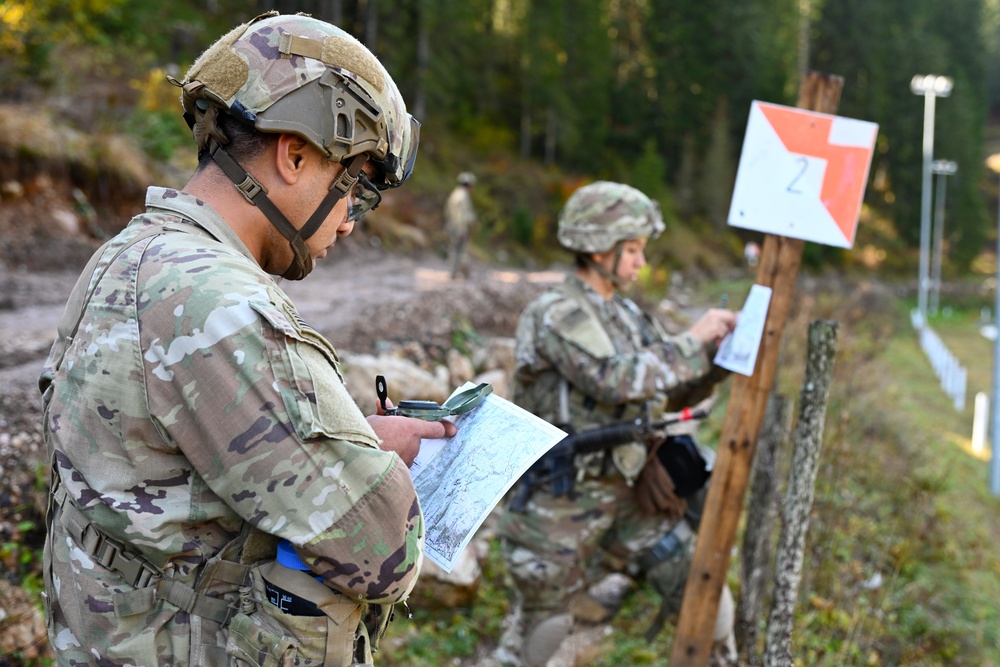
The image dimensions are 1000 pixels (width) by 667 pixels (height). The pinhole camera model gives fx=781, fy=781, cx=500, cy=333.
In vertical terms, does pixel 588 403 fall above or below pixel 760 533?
above

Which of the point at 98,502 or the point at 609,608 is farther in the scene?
the point at 609,608

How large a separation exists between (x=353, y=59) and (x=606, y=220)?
7.33 ft

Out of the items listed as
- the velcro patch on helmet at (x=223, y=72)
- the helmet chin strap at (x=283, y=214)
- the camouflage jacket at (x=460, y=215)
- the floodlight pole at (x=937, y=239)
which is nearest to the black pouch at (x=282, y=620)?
the helmet chin strap at (x=283, y=214)

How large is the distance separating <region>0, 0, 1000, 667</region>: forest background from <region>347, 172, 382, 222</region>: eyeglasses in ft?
10.4

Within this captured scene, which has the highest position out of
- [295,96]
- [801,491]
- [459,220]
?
[295,96]

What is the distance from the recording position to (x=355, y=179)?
1679mm

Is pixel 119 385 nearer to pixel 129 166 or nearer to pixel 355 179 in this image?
pixel 355 179

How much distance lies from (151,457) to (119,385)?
143 millimetres

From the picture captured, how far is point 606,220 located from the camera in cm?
371

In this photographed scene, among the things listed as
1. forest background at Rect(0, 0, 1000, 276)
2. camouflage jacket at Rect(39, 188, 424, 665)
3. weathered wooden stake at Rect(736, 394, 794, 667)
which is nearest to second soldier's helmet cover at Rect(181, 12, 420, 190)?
camouflage jacket at Rect(39, 188, 424, 665)

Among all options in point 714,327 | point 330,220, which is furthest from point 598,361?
point 330,220

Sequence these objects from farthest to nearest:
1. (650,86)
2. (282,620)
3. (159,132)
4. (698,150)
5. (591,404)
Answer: (650,86) < (698,150) < (159,132) < (591,404) < (282,620)

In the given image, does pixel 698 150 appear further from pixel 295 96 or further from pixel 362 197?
pixel 295 96

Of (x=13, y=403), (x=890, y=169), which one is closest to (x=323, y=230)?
(x=13, y=403)
